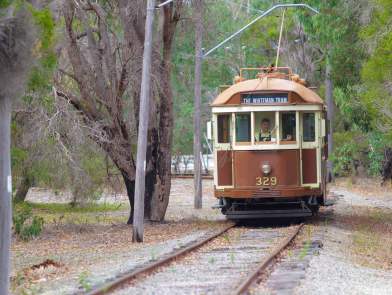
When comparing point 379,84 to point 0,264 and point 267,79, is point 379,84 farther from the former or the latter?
point 0,264

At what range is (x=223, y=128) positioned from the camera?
25.9 meters

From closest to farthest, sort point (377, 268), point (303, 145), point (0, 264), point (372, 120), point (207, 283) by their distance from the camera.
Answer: point (0, 264) → point (207, 283) → point (377, 268) → point (303, 145) → point (372, 120)

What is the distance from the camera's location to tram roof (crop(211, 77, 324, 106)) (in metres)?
25.4

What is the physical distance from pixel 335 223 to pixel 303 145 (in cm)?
343

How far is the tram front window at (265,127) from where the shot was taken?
25453 millimetres

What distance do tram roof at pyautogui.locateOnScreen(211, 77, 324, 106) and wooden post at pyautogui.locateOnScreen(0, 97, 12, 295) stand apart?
12.8 m

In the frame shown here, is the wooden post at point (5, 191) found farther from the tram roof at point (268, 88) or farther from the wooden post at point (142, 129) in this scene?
the tram roof at point (268, 88)

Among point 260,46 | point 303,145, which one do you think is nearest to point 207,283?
point 303,145

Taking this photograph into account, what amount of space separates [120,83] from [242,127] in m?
4.10

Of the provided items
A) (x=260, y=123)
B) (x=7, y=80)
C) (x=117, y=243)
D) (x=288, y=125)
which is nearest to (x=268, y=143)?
(x=260, y=123)

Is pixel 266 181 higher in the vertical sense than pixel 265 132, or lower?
lower

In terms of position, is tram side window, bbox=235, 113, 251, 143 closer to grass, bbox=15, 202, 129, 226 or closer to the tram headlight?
the tram headlight

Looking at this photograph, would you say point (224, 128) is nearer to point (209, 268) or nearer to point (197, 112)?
point (209, 268)

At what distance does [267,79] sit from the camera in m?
26.3
